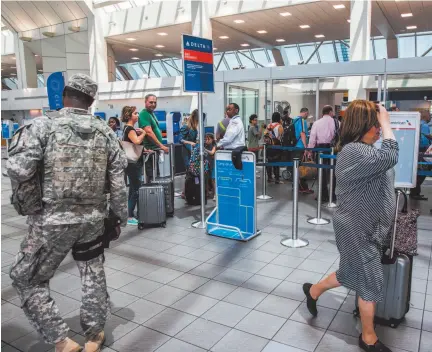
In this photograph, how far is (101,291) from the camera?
2.37 metres

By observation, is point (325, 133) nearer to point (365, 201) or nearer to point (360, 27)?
point (365, 201)

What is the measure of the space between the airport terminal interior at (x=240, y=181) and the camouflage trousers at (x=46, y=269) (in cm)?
42

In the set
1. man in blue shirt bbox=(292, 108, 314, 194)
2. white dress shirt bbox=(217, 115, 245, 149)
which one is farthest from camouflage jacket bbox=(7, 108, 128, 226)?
man in blue shirt bbox=(292, 108, 314, 194)

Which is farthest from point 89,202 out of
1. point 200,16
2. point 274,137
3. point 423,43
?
point 423,43

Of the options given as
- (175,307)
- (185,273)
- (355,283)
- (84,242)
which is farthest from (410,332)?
(84,242)

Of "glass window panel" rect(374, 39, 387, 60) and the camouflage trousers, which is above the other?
"glass window panel" rect(374, 39, 387, 60)

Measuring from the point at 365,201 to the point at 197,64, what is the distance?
3348mm

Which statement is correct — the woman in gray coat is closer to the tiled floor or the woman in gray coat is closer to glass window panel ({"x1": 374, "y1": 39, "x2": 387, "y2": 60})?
the tiled floor

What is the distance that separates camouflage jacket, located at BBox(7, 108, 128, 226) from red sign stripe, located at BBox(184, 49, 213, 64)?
9.19ft

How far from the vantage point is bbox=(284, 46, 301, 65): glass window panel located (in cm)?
2208

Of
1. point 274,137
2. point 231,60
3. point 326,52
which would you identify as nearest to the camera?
point 274,137

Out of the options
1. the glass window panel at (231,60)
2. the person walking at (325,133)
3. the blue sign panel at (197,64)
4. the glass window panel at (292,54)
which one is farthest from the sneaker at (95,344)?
the glass window panel at (231,60)

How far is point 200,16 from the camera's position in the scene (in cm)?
1402

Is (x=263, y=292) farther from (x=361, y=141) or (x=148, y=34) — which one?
(x=148, y=34)
